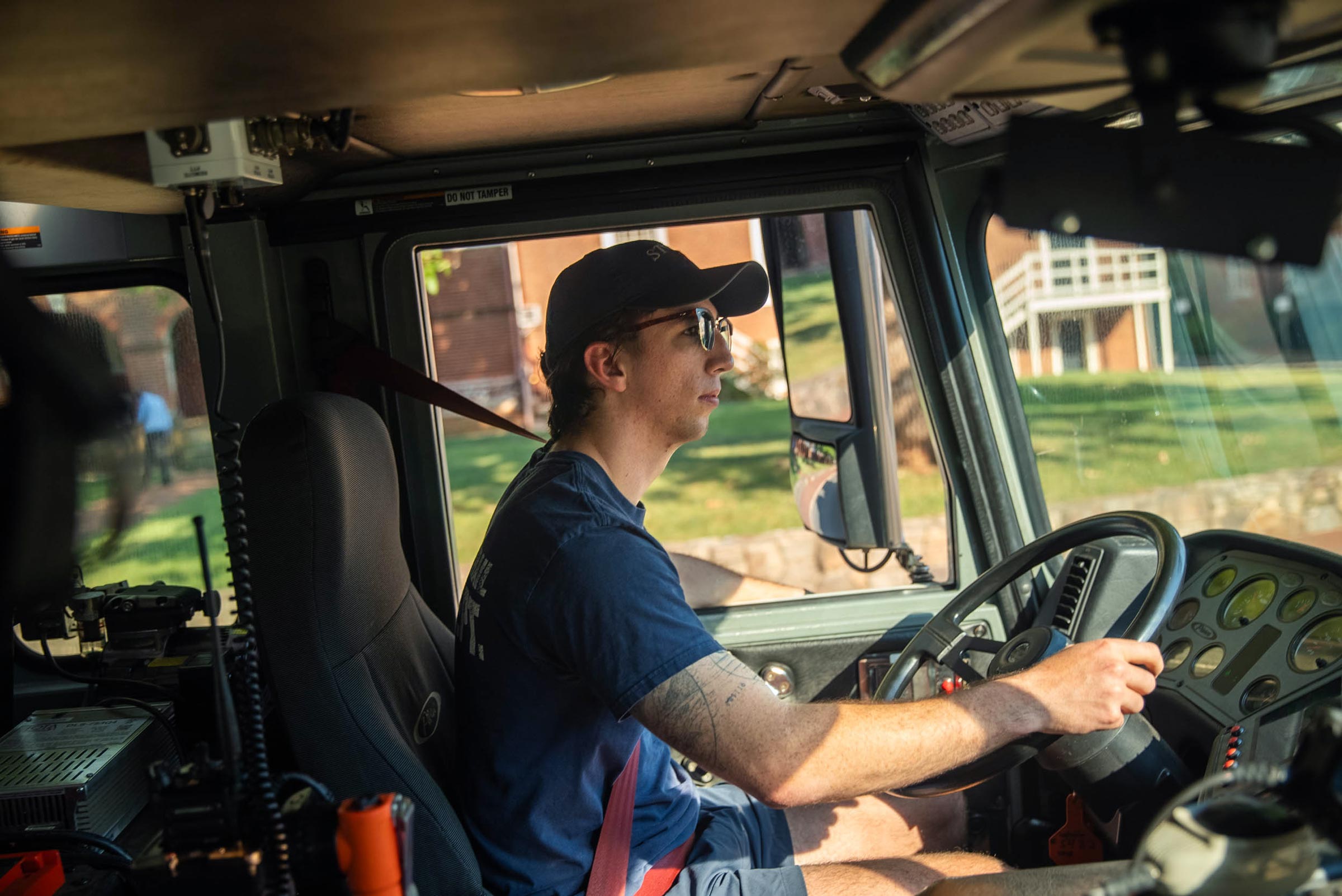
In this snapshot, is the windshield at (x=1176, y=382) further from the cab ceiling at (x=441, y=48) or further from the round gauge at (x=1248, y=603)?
the cab ceiling at (x=441, y=48)

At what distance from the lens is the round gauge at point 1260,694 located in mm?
1816

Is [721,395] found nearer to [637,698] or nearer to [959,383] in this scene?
[959,383]

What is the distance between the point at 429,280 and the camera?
8.53 ft

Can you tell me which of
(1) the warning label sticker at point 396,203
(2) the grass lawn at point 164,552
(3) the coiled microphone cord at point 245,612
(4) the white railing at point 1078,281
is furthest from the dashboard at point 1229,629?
(2) the grass lawn at point 164,552

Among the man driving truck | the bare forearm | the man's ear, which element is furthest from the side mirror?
the bare forearm

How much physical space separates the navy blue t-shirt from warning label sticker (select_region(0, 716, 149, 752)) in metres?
0.69

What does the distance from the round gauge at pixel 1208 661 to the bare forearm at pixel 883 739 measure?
1.81 ft

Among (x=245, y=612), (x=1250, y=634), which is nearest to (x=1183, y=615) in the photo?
(x=1250, y=634)

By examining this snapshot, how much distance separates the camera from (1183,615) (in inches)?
85.0

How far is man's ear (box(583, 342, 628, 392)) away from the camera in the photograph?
6.72 ft

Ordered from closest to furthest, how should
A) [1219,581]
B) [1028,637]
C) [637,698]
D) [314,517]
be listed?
1. [637,698]
2. [314,517]
3. [1028,637]
4. [1219,581]

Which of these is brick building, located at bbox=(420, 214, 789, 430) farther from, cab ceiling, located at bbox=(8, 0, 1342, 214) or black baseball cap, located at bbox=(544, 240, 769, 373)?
cab ceiling, located at bbox=(8, 0, 1342, 214)

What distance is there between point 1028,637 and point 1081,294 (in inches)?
31.4

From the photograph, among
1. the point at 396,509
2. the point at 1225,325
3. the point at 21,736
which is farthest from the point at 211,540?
the point at 1225,325
